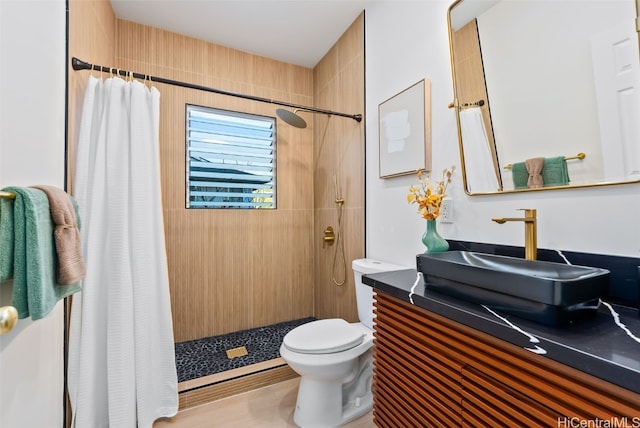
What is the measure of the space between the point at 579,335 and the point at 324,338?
3.73 ft

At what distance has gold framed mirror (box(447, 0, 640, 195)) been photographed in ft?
2.87

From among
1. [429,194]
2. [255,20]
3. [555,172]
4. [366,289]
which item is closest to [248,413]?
[366,289]

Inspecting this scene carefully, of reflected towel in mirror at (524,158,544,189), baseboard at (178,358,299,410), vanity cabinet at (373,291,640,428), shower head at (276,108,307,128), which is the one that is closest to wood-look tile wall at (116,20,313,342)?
shower head at (276,108,307,128)

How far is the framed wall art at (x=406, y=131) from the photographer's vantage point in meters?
1.53

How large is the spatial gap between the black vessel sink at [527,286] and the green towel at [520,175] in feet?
1.01

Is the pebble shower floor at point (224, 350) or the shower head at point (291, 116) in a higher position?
the shower head at point (291, 116)

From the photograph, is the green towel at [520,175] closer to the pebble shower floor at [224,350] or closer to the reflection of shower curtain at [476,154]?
the reflection of shower curtain at [476,154]

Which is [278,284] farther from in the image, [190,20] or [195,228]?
[190,20]

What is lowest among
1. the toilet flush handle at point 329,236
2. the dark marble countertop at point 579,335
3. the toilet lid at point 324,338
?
the toilet lid at point 324,338

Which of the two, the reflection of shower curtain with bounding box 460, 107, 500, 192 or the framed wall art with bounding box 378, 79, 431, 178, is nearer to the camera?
the reflection of shower curtain with bounding box 460, 107, 500, 192

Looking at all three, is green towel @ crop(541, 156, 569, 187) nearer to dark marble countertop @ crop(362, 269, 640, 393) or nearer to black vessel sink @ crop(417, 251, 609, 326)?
black vessel sink @ crop(417, 251, 609, 326)

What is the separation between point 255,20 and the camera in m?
2.14

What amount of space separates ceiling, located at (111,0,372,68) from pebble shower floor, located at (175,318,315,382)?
2542 millimetres

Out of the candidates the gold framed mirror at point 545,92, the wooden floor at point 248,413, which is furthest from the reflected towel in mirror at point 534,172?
the wooden floor at point 248,413
